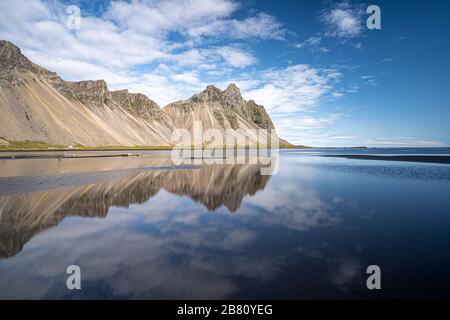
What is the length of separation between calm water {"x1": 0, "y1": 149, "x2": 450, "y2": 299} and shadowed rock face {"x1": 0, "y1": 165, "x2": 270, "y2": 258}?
0.11 m

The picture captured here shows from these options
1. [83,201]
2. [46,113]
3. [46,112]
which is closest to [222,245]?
[83,201]

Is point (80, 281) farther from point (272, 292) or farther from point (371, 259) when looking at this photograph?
point (371, 259)

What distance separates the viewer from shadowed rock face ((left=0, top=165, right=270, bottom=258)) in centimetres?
Result: 1355

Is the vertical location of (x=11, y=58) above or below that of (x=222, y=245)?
above

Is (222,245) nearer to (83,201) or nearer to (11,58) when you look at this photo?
(83,201)

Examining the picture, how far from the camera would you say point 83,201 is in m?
19.9

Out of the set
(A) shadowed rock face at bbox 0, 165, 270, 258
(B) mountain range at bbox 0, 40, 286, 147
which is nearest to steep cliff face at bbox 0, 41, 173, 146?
(B) mountain range at bbox 0, 40, 286, 147

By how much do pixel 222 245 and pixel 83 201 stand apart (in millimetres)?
13691

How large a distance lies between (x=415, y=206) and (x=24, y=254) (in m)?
23.9

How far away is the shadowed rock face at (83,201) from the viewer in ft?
44.4

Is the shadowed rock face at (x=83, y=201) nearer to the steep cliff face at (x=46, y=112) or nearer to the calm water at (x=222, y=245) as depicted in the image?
the calm water at (x=222, y=245)

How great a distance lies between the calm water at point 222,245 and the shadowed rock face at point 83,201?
110 mm

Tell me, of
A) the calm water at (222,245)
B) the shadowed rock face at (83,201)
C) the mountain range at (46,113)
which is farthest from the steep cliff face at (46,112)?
the calm water at (222,245)
